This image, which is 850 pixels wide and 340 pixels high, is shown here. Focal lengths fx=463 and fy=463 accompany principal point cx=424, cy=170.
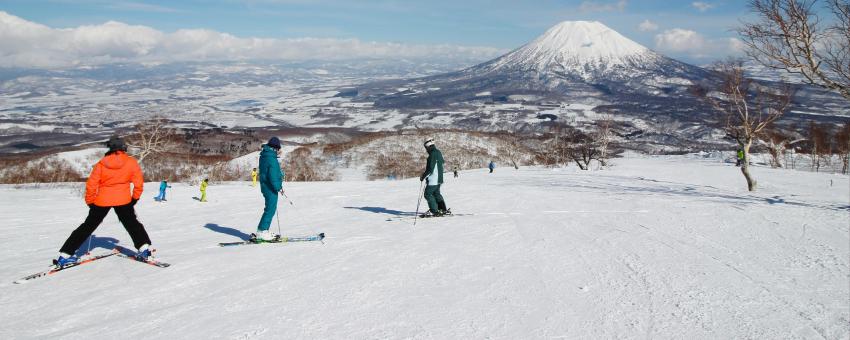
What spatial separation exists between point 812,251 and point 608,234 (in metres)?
3.27

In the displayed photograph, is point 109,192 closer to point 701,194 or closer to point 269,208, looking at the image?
point 269,208

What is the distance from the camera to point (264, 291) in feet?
18.0

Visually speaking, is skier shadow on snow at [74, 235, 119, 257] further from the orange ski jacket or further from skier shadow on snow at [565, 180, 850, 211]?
skier shadow on snow at [565, 180, 850, 211]

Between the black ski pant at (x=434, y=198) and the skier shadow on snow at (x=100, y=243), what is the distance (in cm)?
611

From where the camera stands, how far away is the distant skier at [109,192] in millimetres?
6332

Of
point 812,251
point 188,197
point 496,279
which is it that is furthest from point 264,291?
point 188,197


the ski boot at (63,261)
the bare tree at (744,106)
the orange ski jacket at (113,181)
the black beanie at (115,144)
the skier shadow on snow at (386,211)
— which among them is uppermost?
the bare tree at (744,106)

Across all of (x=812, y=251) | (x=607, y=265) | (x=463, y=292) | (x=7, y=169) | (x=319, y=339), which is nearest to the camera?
(x=319, y=339)

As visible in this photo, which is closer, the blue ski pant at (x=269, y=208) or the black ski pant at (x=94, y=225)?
the black ski pant at (x=94, y=225)

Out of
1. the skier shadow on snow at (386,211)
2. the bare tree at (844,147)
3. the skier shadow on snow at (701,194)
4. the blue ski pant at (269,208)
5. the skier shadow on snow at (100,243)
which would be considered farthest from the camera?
the bare tree at (844,147)

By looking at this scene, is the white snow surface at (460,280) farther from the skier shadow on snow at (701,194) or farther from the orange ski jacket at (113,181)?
the skier shadow on snow at (701,194)

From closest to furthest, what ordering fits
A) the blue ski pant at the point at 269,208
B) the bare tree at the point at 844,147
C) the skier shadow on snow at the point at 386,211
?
the blue ski pant at the point at 269,208
the skier shadow on snow at the point at 386,211
the bare tree at the point at 844,147

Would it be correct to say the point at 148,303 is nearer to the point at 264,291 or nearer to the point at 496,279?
the point at 264,291

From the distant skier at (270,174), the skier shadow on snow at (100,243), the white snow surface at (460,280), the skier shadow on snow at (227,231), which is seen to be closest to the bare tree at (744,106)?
the white snow surface at (460,280)
